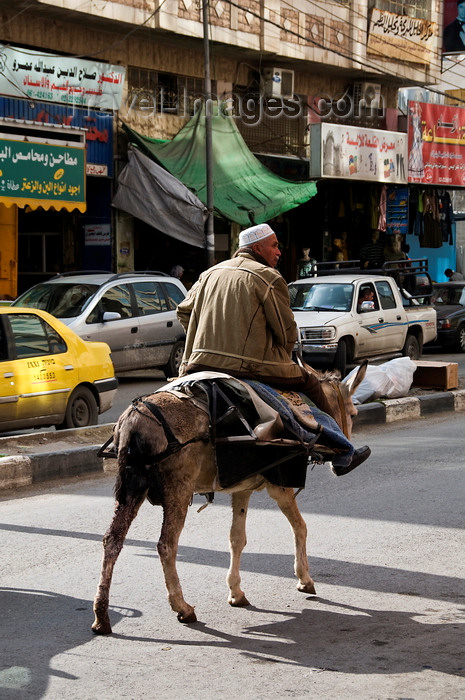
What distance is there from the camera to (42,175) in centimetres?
2045

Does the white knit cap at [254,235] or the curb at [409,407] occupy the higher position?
the white knit cap at [254,235]

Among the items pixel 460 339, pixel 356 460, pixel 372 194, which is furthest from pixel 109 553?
pixel 372 194

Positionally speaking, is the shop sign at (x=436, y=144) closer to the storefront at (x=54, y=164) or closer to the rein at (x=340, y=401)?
the storefront at (x=54, y=164)

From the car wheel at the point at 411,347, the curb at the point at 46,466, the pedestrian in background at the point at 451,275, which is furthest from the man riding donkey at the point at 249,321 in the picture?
the pedestrian in background at the point at 451,275

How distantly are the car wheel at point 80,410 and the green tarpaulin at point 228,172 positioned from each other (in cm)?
1130

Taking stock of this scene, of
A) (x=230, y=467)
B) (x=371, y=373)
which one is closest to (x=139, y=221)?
(x=371, y=373)

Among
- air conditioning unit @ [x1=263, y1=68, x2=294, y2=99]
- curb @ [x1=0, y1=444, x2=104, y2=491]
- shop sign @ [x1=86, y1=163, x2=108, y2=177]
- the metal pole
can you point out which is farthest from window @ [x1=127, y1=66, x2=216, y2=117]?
curb @ [x1=0, y1=444, x2=104, y2=491]

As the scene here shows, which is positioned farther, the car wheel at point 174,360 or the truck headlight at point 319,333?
the truck headlight at point 319,333

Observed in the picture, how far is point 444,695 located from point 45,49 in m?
19.6

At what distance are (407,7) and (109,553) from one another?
28.0 metres

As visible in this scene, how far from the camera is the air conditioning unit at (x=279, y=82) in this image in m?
26.9

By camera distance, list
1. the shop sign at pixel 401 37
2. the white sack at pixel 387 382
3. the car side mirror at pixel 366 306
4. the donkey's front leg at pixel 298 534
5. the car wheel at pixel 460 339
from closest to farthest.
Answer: the donkey's front leg at pixel 298 534 < the white sack at pixel 387 382 < the car side mirror at pixel 366 306 < the car wheel at pixel 460 339 < the shop sign at pixel 401 37

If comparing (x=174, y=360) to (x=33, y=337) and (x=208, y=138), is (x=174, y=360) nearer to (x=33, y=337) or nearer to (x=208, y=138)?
(x=208, y=138)

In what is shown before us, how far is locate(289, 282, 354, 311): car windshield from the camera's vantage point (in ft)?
61.7
